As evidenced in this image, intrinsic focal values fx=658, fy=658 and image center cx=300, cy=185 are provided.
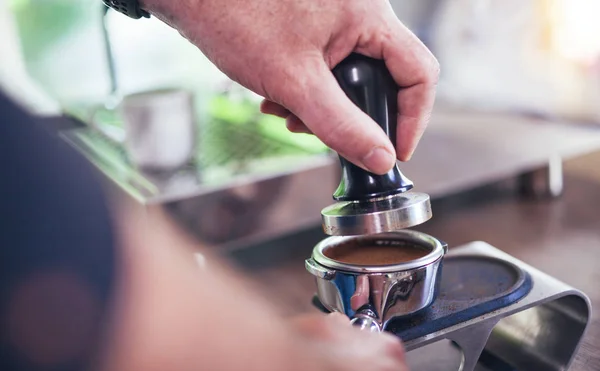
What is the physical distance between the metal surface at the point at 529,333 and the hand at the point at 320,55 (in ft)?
0.56

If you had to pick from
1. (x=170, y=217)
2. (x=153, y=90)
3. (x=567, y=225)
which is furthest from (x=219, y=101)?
(x=567, y=225)

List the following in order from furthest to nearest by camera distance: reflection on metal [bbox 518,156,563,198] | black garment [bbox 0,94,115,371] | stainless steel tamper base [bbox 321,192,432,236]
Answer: reflection on metal [bbox 518,156,563,198]
stainless steel tamper base [bbox 321,192,432,236]
black garment [bbox 0,94,115,371]

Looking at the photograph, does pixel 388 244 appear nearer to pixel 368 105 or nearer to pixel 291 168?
pixel 368 105

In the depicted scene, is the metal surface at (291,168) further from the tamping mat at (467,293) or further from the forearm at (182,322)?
the forearm at (182,322)

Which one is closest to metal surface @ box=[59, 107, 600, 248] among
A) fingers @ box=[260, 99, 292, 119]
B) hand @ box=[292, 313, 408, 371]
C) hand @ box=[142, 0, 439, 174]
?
fingers @ box=[260, 99, 292, 119]

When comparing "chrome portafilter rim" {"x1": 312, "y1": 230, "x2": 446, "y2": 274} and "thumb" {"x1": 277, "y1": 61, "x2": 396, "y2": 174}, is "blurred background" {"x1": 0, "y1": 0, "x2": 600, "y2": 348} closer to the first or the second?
"chrome portafilter rim" {"x1": 312, "y1": 230, "x2": 446, "y2": 274}

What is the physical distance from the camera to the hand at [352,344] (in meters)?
0.41

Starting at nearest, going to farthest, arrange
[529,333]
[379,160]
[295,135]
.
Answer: [379,160] < [529,333] < [295,135]

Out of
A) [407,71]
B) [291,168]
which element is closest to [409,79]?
[407,71]

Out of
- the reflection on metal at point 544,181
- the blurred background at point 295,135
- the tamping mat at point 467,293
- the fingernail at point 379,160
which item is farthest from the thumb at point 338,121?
the reflection on metal at point 544,181

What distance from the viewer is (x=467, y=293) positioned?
0.64m

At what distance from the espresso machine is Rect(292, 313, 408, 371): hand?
7 cm

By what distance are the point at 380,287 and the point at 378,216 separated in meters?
0.06

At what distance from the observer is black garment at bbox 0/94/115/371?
292 millimetres
